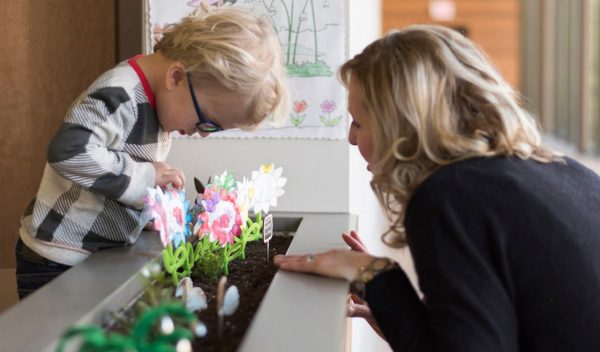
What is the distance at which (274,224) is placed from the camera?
2.69m

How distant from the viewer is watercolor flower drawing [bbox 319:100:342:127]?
272 cm

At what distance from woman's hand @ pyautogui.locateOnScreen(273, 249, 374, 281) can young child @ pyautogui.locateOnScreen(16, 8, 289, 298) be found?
400 millimetres

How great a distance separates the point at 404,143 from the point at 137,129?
68 centimetres

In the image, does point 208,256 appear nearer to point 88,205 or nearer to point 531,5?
point 88,205

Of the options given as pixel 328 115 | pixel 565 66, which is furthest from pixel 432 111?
pixel 565 66

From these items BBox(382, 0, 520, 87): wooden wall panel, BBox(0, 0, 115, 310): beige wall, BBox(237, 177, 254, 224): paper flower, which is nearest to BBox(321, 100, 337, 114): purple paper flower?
BBox(237, 177, 254, 224): paper flower

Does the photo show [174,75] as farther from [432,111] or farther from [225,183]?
[432,111]

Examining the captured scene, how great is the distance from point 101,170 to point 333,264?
53 cm

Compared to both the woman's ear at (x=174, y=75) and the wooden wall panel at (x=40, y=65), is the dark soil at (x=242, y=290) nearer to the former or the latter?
the woman's ear at (x=174, y=75)

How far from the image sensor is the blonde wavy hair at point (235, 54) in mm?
2031

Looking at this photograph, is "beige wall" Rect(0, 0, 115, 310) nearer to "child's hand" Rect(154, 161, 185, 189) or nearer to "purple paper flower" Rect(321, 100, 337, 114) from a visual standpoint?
"purple paper flower" Rect(321, 100, 337, 114)

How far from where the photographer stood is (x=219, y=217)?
2.07 metres

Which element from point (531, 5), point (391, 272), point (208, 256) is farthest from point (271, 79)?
point (531, 5)

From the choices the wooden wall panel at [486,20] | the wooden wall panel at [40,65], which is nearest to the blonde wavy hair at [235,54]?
the wooden wall panel at [40,65]
